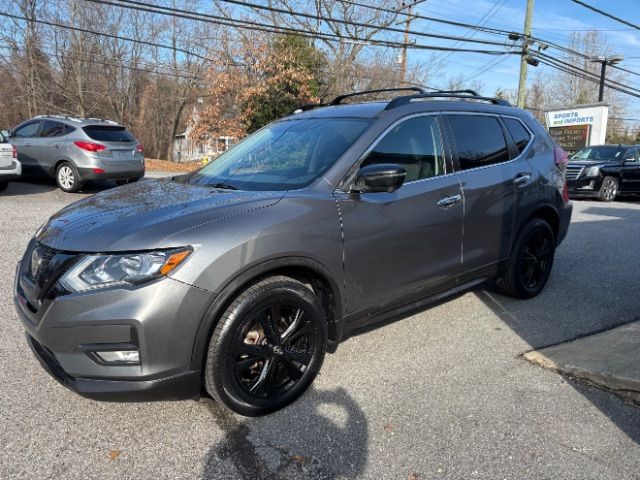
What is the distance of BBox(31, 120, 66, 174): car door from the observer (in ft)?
37.6

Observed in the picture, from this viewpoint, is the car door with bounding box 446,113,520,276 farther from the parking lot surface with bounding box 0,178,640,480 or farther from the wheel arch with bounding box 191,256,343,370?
the wheel arch with bounding box 191,256,343,370

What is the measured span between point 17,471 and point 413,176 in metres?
2.92

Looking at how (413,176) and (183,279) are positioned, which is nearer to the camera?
(183,279)

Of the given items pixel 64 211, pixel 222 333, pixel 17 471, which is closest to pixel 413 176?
pixel 222 333

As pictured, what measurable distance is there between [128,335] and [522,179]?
3.59 meters

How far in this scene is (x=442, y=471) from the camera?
2.48 meters

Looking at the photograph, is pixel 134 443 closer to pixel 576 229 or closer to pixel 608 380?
pixel 608 380

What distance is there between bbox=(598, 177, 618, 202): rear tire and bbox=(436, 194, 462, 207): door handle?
503 inches

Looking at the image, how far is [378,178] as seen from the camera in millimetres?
3076

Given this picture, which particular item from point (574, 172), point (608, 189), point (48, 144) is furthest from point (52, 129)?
point (608, 189)

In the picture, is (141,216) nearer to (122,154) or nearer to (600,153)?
(122,154)

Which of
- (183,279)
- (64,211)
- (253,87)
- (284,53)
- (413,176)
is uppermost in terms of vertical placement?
(284,53)

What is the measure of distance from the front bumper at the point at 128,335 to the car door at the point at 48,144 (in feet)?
33.7

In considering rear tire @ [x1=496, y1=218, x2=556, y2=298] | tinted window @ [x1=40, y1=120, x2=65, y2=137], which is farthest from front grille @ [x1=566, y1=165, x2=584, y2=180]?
tinted window @ [x1=40, y1=120, x2=65, y2=137]
